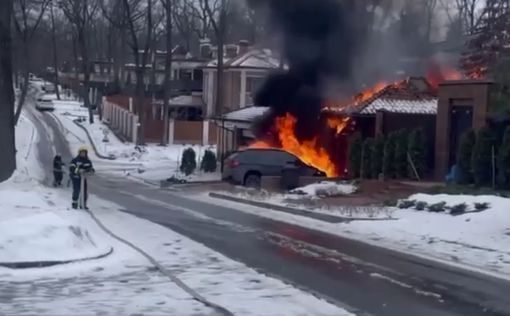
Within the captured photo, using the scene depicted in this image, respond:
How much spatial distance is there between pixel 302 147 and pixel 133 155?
1712 cm

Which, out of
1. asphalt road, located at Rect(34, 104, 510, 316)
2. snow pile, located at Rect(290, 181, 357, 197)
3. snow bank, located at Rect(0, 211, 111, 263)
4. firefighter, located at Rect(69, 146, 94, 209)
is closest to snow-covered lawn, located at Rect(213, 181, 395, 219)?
snow pile, located at Rect(290, 181, 357, 197)

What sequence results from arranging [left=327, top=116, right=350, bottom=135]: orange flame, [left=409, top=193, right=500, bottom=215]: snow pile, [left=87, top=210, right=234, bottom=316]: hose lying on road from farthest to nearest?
[left=327, top=116, right=350, bottom=135]: orange flame
[left=409, top=193, right=500, bottom=215]: snow pile
[left=87, top=210, right=234, bottom=316]: hose lying on road

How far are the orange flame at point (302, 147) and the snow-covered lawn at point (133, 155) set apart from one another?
135 inches

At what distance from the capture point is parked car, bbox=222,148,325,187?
3622 cm

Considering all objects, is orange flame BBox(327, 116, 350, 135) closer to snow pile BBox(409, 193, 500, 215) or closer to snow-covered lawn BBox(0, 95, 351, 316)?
snow pile BBox(409, 193, 500, 215)

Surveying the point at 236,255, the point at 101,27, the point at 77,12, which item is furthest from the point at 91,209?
the point at 101,27

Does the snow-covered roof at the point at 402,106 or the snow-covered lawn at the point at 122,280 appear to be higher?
the snow-covered roof at the point at 402,106

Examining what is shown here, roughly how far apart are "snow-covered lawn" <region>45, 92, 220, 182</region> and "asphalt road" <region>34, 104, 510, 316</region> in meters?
21.8

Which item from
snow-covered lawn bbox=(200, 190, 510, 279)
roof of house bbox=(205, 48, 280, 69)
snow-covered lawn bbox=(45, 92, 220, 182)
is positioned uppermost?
roof of house bbox=(205, 48, 280, 69)

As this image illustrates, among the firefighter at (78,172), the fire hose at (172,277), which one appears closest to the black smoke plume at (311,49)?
the firefighter at (78,172)

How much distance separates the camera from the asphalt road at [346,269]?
39.1 ft

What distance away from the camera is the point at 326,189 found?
30.6 metres

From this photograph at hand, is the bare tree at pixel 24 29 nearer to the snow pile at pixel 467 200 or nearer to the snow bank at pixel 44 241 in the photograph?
the snow pile at pixel 467 200

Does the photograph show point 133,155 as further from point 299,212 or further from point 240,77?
point 299,212
